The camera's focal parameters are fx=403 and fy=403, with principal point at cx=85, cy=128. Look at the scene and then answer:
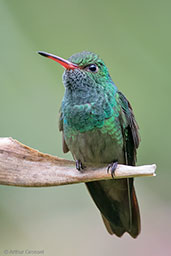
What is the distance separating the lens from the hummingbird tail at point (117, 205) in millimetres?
2703

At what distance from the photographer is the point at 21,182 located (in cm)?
191

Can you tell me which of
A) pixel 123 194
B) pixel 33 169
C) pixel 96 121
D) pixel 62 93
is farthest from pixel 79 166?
pixel 62 93

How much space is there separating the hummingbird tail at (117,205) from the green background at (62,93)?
32cm

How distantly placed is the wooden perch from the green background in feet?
3.30

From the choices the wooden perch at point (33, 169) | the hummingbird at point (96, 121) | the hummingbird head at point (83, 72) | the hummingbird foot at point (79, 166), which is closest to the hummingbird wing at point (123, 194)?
the hummingbird at point (96, 121)

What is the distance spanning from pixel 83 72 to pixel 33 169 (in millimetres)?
803

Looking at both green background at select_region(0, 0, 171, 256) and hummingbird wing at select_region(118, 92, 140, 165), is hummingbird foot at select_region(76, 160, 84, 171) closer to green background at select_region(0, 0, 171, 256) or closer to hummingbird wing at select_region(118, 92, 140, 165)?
hummingbird wing at select_region(118, 92, 140, 165)

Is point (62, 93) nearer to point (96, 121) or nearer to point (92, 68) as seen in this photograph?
point (92, 68)

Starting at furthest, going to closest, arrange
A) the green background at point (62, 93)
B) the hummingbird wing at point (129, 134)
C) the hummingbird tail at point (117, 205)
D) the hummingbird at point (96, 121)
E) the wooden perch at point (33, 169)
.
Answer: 1. the green background at point (62, 93)
2. the hummingbird tail at point (117, 205)
3. the hummingbird wing at point (129, 134)
4. the hummingbird at point (96, 121)
5. the wooden perch at point (33, 169)

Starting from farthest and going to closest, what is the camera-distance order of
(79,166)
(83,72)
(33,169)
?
(83,72) < (79,166) < (33,169)

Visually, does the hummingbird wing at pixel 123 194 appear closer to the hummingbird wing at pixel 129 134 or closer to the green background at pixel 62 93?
the hummingbird wing at pixel 129 134

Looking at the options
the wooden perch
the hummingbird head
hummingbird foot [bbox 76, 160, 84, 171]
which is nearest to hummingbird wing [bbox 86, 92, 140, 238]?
the hummingbird head

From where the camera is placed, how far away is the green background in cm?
313

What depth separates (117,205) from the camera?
2814mm
